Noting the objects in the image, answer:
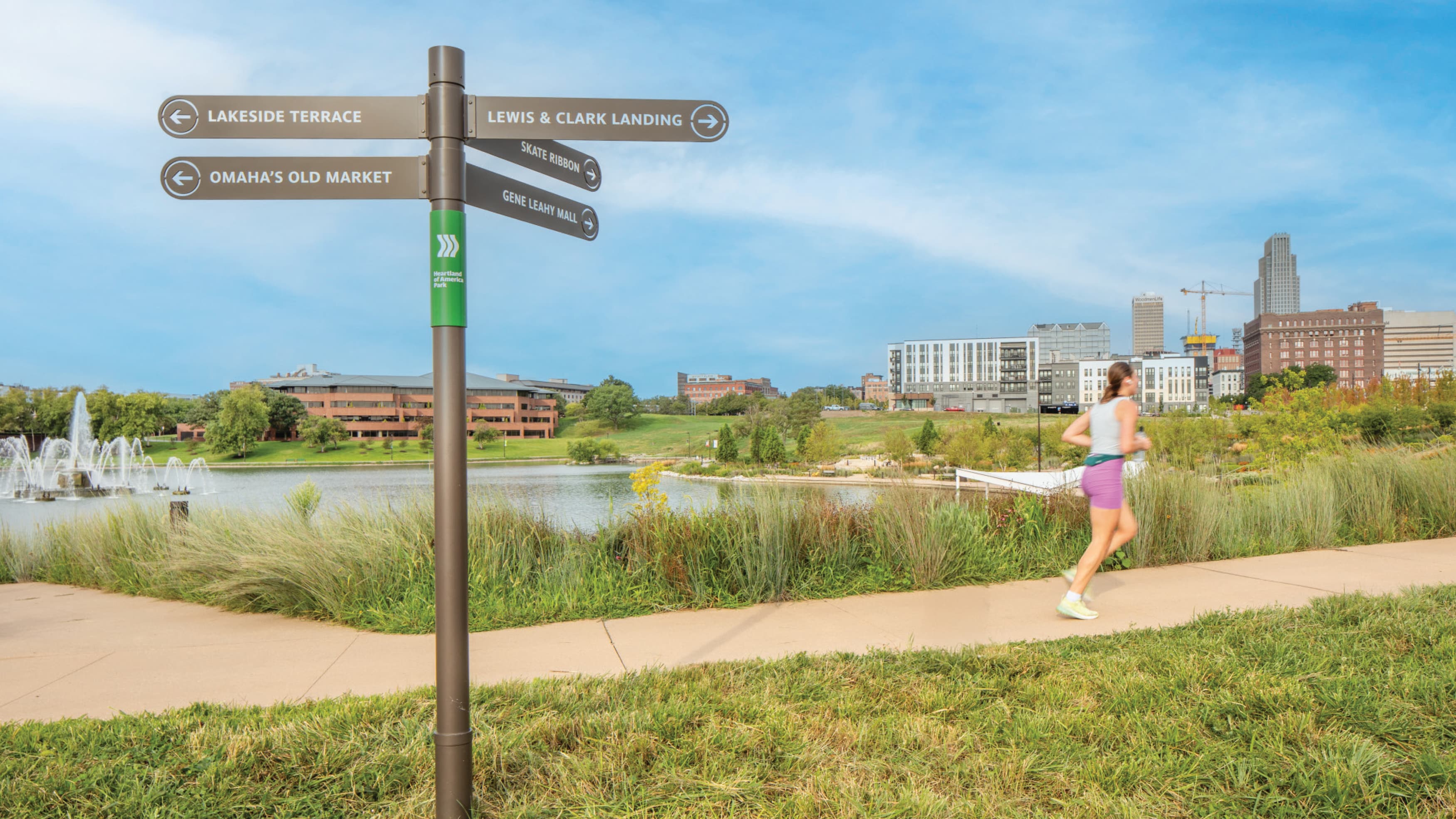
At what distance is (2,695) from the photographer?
4090mm

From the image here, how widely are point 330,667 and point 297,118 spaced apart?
3133 millimetres

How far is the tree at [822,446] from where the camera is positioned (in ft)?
189

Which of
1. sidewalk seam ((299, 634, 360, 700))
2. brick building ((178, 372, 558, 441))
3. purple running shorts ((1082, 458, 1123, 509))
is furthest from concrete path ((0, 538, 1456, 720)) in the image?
brick building ((178, 372, 558, 441))

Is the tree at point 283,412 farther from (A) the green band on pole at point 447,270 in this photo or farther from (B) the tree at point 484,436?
(A) the green band on pole at point 447,270

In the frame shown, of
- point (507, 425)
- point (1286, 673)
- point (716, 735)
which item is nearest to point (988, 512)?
point (1286, 673)

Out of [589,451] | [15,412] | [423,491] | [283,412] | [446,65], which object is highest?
[446,65]

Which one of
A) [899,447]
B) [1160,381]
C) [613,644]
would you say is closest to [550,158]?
[613,644]

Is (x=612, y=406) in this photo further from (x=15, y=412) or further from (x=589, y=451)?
(x=15, y=412)

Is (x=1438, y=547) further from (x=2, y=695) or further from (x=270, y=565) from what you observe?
(x=2, y=695)

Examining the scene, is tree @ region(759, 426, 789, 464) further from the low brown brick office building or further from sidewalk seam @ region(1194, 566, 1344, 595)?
the low brown brick office building

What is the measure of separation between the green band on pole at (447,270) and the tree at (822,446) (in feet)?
180

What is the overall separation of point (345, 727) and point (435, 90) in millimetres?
2490

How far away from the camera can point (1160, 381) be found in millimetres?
172250

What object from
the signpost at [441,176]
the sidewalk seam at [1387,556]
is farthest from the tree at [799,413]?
the signpost at [441,176]
